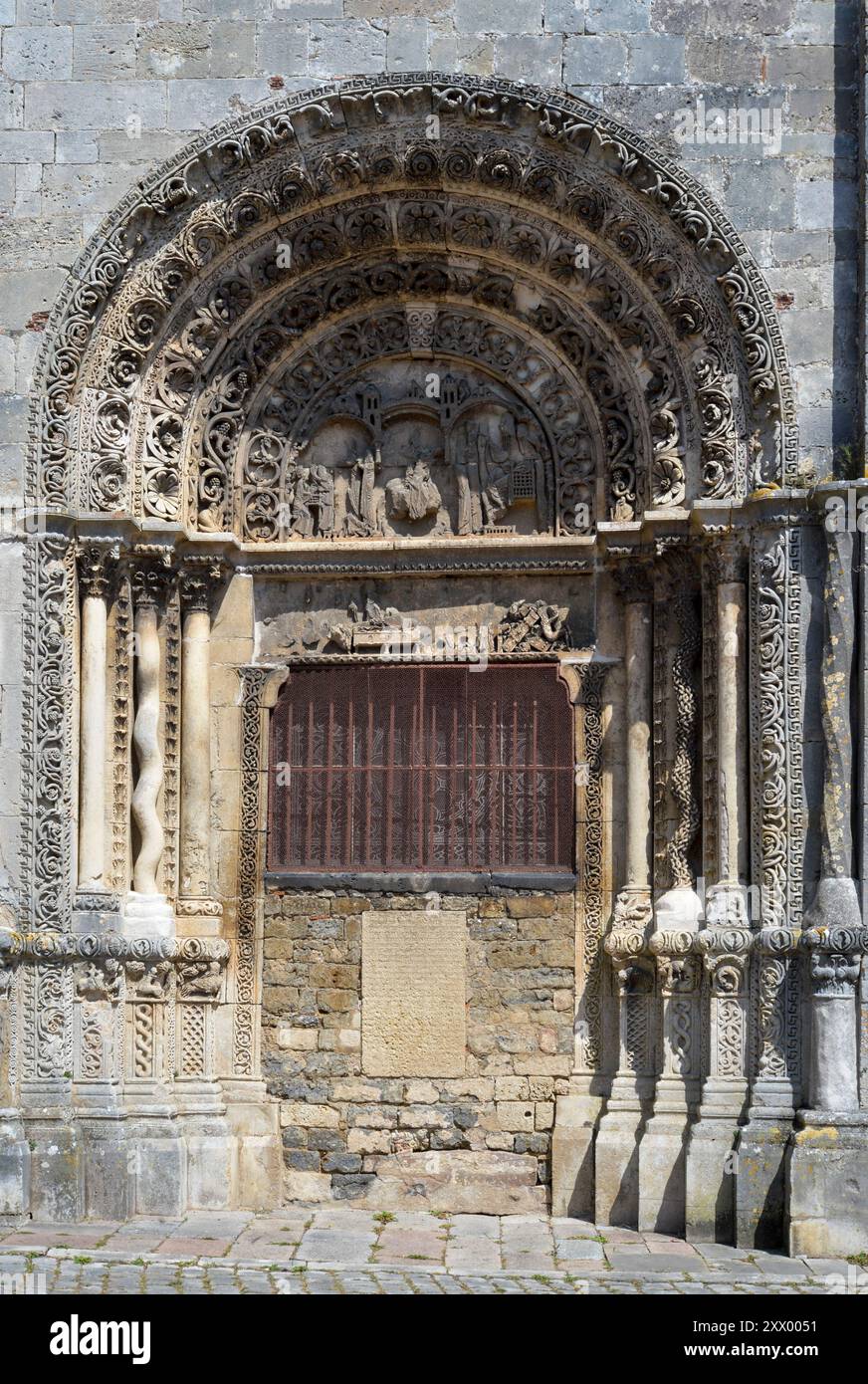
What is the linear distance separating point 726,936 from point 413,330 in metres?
4.22

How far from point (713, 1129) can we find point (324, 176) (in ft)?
19.4

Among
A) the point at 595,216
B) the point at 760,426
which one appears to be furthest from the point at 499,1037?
the point at 595,216

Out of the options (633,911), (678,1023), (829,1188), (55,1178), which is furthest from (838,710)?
(55,1178)

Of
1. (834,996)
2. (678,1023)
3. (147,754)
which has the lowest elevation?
(678,1023)

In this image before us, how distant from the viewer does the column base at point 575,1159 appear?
10.3 metres

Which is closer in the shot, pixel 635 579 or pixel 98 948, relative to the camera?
pixel 98 948

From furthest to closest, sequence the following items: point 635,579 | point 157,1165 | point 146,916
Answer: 1. point 635,579
2. point 146,916
3. point 157,1165

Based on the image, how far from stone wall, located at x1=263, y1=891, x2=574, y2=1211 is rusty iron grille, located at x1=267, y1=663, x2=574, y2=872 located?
0.31 m

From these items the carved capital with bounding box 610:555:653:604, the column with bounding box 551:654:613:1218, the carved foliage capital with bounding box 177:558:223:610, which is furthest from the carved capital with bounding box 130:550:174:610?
the carved capital with bounding box 610:555:653:604

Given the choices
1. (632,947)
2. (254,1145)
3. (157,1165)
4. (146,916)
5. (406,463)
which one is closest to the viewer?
(157,1165)

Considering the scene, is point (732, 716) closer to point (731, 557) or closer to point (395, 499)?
point (731, 557)

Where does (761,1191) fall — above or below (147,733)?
below

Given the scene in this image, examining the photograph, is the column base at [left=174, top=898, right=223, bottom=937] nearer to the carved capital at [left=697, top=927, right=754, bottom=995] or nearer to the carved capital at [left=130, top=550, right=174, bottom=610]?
the carved capital at [left=130, top=550, right=174, bottom=610]

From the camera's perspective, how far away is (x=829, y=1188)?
9.21 meters
